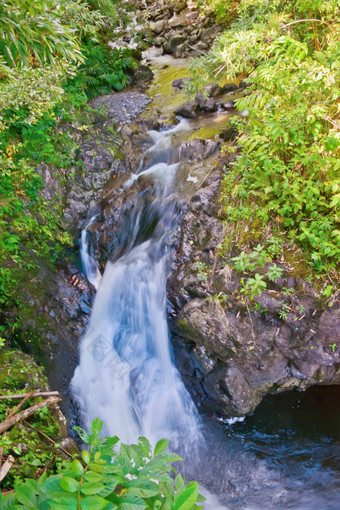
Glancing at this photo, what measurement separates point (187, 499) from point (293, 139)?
4187 millimetres

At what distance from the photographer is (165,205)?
6598 millimetres

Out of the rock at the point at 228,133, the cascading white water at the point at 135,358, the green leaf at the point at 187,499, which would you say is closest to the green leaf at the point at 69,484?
the green leaf at the point at 187,499

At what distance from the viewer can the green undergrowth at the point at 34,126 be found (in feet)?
11.8

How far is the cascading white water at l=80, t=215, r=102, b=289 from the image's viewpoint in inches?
257

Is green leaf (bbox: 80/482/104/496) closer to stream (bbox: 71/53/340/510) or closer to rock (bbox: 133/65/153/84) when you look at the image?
stream (bbox: 71/53/340/510)

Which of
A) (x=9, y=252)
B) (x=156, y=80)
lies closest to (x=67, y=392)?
(x=9, y=252)

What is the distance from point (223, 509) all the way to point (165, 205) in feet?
16.7

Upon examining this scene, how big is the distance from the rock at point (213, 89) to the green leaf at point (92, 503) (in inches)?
404

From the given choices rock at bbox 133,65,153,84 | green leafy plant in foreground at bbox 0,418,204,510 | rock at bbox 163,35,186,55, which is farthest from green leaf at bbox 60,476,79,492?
rock at bbox 163,35,186,55

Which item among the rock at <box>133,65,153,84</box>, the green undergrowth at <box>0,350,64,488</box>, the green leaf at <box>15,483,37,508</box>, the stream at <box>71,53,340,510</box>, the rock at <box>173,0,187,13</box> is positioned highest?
the rock at <box>173,0,187,13</box>

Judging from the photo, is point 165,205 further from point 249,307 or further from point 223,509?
point 223,509

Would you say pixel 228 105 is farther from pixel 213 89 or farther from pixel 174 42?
pixel 174 42

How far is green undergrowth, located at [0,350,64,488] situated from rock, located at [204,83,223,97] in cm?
894

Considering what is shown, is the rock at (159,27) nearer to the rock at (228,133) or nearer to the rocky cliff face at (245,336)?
the rock at (228,133)
